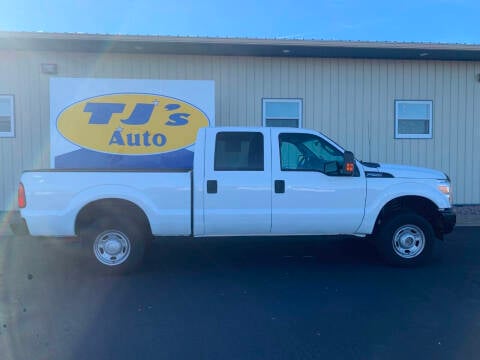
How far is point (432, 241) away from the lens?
22.7 ft

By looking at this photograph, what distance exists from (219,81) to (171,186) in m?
5.70

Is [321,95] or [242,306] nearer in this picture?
[242,306]

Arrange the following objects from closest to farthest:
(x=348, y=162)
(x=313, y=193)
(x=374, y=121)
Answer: (x=348, y=162) < (x=313, y=193) < (x=374, y=121)

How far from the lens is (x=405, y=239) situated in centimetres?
696

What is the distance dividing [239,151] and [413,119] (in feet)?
23.4

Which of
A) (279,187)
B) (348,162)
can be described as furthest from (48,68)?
(348,162)

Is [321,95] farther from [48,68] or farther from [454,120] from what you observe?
[48,68]

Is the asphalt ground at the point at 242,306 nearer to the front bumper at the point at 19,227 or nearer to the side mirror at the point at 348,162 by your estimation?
the front bumper at the point at 19,227

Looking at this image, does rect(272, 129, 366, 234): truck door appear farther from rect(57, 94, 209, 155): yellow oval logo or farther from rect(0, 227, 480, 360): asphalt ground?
rect(57, 94, 209, 155): yellow oval logo

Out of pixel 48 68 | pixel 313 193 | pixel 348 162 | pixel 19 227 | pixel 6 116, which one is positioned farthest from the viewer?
pixel 6 116

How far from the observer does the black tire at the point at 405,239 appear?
6.89 meters

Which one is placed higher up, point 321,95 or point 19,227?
point 321,95

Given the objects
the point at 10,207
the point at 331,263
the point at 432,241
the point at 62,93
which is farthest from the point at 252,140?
the point at 10,207

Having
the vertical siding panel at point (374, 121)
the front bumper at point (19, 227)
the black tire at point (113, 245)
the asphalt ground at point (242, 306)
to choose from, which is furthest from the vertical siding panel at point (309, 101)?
the front bumper at point (19, 227)
